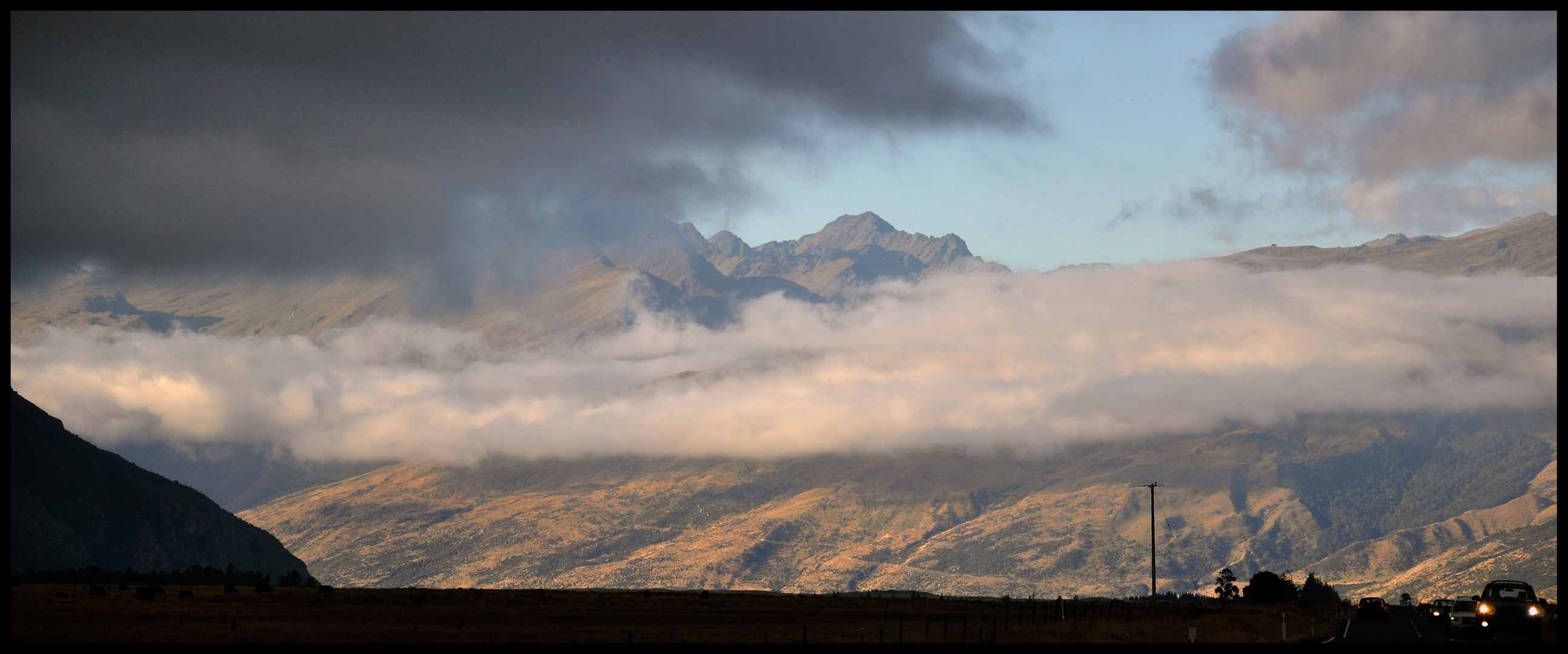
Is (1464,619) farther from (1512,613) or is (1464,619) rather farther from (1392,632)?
(1392,632)

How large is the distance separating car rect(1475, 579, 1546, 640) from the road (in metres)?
2.36

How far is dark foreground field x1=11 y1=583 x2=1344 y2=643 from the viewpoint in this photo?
77.6m

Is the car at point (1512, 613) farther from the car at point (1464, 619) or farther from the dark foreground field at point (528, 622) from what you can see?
the dark foreground field at point (528, 622)

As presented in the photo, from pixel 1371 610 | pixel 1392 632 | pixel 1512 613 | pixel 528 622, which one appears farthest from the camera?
pixel 1371 610

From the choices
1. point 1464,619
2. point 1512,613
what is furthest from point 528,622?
point 1512,613

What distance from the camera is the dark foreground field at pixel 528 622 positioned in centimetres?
7762

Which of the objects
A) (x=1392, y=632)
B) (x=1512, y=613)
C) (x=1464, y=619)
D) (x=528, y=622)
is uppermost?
(x=1512, y=613)

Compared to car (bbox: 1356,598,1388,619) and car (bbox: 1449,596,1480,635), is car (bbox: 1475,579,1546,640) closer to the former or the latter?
car (bbox: 1449,596,1480,635)

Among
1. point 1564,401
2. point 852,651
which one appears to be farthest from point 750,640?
point 1564,401

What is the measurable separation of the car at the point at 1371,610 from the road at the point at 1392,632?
4.60 m

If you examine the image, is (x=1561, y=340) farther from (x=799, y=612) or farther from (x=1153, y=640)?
(x=799, y=612)

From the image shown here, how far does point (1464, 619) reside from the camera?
7075cm

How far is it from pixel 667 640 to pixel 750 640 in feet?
25.1

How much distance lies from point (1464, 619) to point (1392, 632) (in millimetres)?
23025
